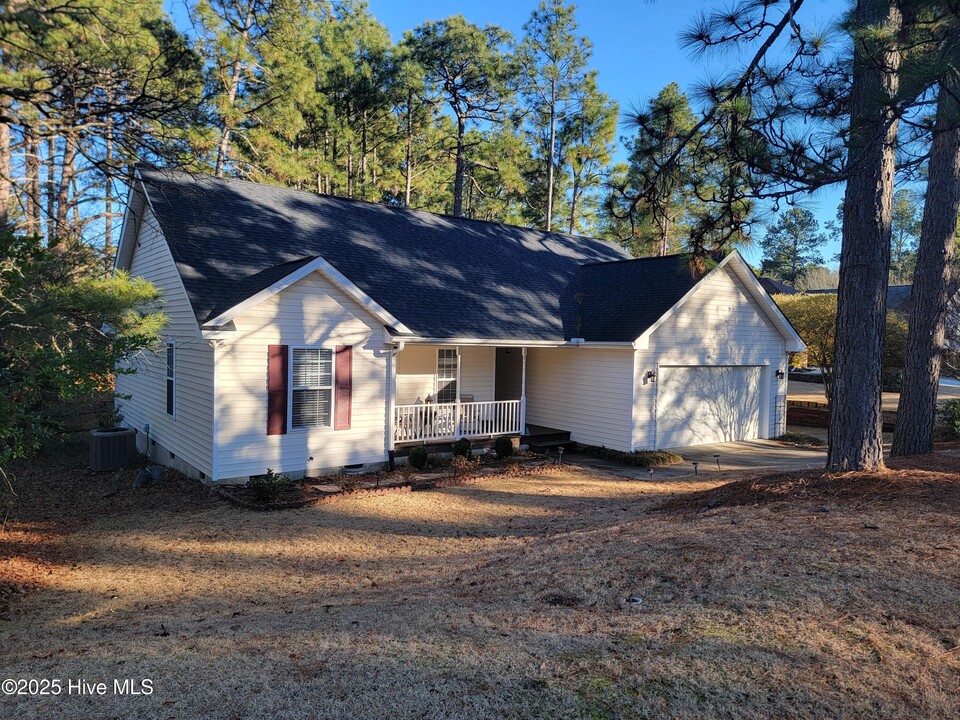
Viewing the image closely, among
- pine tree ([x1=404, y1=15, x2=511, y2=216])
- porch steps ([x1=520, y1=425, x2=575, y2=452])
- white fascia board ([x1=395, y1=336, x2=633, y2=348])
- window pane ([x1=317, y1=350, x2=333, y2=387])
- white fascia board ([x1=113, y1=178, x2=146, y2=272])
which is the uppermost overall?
pine tree ([x1=404, y1=15, x2=511, y2=216])

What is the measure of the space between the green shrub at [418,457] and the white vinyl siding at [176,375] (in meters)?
3.83

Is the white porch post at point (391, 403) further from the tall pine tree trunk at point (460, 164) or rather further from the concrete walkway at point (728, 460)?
the tall pine tree trunk at point (460, 164)

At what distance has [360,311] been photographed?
1205cm

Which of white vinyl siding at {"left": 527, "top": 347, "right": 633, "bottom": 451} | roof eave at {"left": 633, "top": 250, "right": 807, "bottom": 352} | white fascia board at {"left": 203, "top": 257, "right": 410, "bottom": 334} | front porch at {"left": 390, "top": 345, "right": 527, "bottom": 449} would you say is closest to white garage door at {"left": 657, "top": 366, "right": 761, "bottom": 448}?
white vinyl siding at {"left": 527, "top": 347, "right": 633, "bottom": 451}

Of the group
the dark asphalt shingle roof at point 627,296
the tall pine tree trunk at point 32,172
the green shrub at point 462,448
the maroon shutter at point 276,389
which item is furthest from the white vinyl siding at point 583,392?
the tall pine tree trunk at point 32,172

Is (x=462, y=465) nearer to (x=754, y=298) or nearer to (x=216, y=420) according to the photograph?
(x=216, y=420)

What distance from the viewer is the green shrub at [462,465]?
12508 mm

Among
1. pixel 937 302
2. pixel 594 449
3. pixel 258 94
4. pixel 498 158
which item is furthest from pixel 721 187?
pixel 498 158

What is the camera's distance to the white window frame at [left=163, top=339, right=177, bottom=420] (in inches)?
494

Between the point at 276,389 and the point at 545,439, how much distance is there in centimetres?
704

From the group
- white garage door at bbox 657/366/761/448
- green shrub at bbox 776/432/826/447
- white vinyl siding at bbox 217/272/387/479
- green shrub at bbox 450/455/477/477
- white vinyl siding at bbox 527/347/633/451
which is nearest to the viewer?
white vinyl siding at bbox 217/272/387/479

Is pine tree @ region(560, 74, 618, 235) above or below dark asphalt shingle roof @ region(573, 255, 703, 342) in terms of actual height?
above

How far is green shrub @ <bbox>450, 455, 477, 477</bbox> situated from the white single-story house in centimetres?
83

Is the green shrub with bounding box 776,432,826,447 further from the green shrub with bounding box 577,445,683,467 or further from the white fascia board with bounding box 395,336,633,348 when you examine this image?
the white fascia board with bounding box 395,336,633,348
